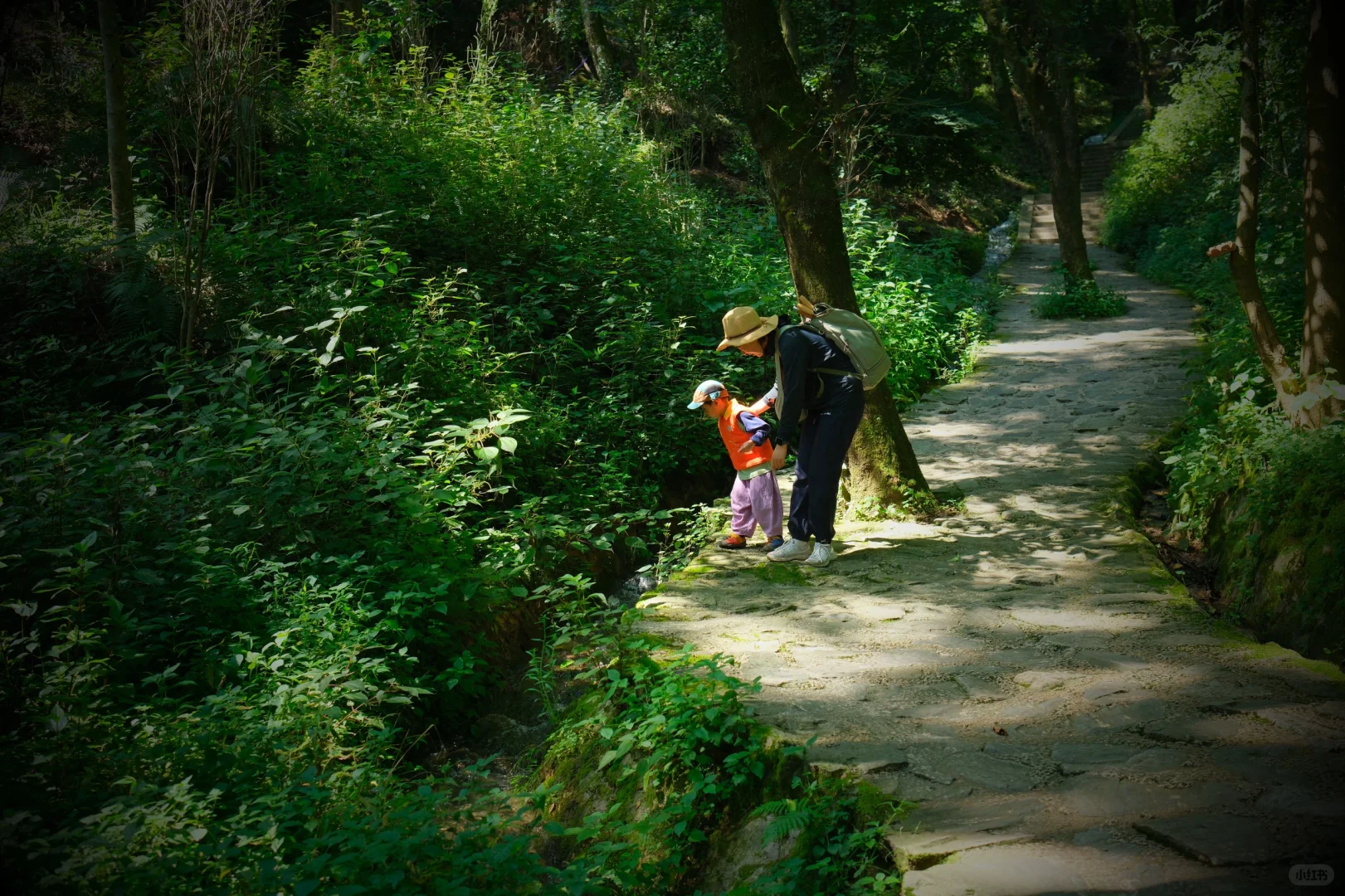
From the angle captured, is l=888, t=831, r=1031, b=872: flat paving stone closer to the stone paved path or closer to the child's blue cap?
the stone paved path

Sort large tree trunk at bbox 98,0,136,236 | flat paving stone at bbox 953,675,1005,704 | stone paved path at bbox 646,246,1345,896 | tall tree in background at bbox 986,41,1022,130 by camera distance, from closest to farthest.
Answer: stone paved path at bbox 646,246,1345,896 < flat paving stone at bbox 953,675,1005,704 < large tree trunk at bbox 98,0,136,236 < tall tree in background at bbox 986,41,1022,130

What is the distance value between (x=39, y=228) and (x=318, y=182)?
249cm

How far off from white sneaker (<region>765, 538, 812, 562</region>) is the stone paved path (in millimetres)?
148

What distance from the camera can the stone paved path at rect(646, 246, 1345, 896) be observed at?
2.66 metres

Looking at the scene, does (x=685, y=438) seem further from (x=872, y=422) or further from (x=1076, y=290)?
(x=1076, y=290)

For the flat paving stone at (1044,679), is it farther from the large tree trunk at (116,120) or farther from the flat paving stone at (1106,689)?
the large tree trunk at (116,120)

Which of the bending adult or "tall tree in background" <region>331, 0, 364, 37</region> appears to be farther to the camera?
"tall tree in background" <region>331, 0, 364, 37</region>

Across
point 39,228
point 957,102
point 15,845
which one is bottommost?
point 15,845

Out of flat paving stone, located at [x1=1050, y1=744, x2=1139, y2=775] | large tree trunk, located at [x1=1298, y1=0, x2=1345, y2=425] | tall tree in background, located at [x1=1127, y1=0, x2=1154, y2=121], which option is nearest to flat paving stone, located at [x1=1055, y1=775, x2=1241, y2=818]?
flat paving stone, located at [x1=1050, y1=744, x2=1139, y2=775]

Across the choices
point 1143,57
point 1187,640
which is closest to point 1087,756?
point 1187,640

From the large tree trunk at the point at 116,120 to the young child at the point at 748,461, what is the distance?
17.7ft

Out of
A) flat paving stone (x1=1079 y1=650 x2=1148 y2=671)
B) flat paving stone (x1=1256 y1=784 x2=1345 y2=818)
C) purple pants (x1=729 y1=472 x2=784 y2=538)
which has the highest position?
purple pants (x1=729 y1=472 x2=784 y2=538)

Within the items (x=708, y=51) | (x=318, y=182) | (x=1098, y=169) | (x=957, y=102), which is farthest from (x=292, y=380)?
(x=1098, y=169)

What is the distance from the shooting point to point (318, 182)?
886cm
